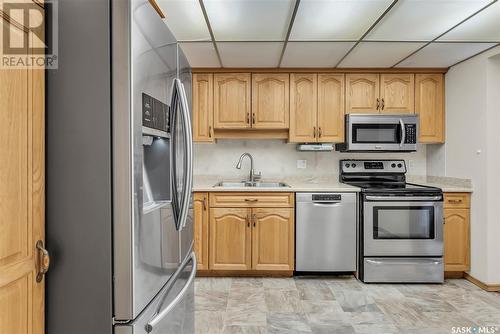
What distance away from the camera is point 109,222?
0.95 meters

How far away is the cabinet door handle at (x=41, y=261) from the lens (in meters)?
0.92

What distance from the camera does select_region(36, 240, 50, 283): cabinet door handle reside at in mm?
919

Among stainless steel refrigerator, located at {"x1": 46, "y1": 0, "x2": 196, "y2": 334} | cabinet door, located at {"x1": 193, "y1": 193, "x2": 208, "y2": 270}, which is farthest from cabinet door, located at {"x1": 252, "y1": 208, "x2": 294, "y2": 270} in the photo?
stainless steel refrigerator, located at {"x1": 46, "y1": 0, "x2": 196, "y2": 334}

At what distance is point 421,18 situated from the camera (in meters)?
2.40

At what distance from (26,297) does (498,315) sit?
3.10m

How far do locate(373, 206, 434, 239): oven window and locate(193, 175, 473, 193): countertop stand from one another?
0.32 m

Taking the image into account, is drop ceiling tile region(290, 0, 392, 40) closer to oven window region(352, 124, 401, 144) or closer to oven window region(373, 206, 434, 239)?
oven window region(352, 124, 401, 144)

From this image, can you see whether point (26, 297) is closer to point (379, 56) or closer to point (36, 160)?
point (36, 160)

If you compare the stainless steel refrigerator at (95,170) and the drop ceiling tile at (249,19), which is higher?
the drop ceiling tile at (249,19)

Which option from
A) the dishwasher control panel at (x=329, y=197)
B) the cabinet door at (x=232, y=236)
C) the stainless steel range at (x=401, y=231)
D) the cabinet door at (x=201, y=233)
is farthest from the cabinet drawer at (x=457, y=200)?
the cabinet door at (x=201, y=233)

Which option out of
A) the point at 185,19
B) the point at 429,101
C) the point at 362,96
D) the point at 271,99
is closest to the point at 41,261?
the point at 185,19

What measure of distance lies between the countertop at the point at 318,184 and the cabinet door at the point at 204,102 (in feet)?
1.85

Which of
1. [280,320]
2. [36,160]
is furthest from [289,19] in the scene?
[280,320]

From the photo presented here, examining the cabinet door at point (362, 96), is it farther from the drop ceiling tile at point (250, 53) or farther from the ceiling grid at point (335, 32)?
the drop ceiling tile at point (250, 53)
